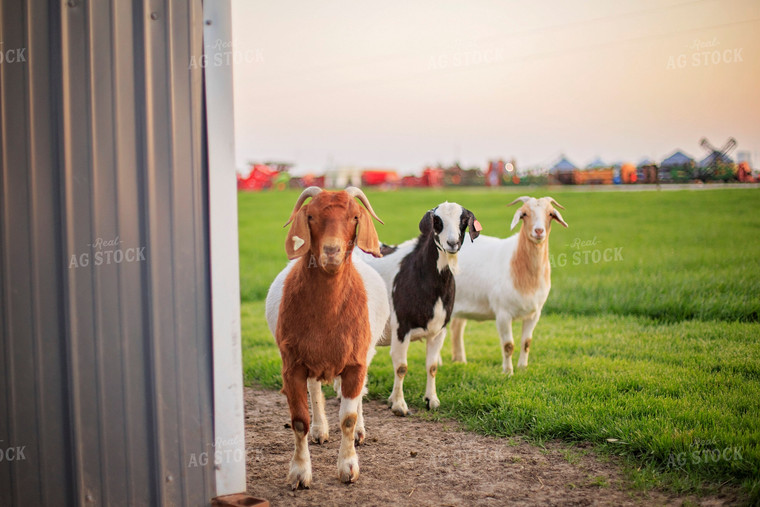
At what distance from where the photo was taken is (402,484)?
5.27m

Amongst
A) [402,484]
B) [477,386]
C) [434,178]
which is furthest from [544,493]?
[434,178]

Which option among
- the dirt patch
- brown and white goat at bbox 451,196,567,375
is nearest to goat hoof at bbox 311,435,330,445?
the dirt patch

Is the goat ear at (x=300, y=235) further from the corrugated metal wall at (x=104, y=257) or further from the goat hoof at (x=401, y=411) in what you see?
the goat hoof at (x=401, y=411)

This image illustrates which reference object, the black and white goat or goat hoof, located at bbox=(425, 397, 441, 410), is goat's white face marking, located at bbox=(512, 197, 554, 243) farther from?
goat hoof, located at bbox=(425, 397, 441, 410)

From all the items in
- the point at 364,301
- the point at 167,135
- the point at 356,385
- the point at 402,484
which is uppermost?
the point at 167,135

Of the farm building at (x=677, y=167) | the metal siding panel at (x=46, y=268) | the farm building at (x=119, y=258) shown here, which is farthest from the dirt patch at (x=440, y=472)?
the farm building at (x=677, y=167)

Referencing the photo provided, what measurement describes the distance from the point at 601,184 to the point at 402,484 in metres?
17.1

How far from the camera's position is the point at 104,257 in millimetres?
4258

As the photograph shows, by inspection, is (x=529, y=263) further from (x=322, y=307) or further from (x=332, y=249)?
(x=332, y=249)

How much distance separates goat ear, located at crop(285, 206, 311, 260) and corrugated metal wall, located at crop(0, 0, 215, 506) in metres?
0.60

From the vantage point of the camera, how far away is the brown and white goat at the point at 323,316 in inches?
192

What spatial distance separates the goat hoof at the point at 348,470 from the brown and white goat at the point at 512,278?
9.99 feet

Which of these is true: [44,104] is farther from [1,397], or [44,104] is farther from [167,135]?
[1,397]

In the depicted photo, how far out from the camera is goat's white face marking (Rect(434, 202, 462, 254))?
6555mm
